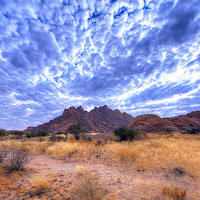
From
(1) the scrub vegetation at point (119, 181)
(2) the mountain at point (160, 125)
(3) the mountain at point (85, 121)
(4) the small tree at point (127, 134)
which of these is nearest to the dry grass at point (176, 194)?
(1) the scrub vegetation at point (119, 181)

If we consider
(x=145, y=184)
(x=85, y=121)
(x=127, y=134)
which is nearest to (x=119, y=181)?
(x=145, y=184)

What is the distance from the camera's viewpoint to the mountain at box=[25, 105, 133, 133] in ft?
313

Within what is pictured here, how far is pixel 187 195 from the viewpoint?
3879mm

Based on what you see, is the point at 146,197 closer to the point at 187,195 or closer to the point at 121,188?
the point at 121,188

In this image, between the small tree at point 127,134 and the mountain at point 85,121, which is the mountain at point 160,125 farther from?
the mountain at point 85,121

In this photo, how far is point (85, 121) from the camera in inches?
4080

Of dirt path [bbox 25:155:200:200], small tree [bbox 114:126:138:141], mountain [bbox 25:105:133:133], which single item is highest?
mountain [bbox 25:105:133:133]

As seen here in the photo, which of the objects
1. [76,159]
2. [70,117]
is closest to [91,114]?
[70,117]

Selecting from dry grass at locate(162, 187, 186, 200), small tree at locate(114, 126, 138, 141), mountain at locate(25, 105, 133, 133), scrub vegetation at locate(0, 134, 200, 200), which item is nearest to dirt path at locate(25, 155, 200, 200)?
scrub vegetation at locate(0, 134, 200, 200)

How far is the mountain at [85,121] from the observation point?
9551 centimetres

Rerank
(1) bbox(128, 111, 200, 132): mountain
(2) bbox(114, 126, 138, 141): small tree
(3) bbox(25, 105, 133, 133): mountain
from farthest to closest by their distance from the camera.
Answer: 1. (3) bbox(25, 105, 133, 133): mountain
2. (1) bbox(128, 111, 200, 132): mountain
3. (2) bbox(114, 126, 138, 141): small tree

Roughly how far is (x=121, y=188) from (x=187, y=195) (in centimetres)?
226

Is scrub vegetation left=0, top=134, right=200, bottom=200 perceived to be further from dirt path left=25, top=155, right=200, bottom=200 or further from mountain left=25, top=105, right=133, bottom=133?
mountain left=25, top=105, right=133, bottom=133

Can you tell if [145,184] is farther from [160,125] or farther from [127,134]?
[160,125]
